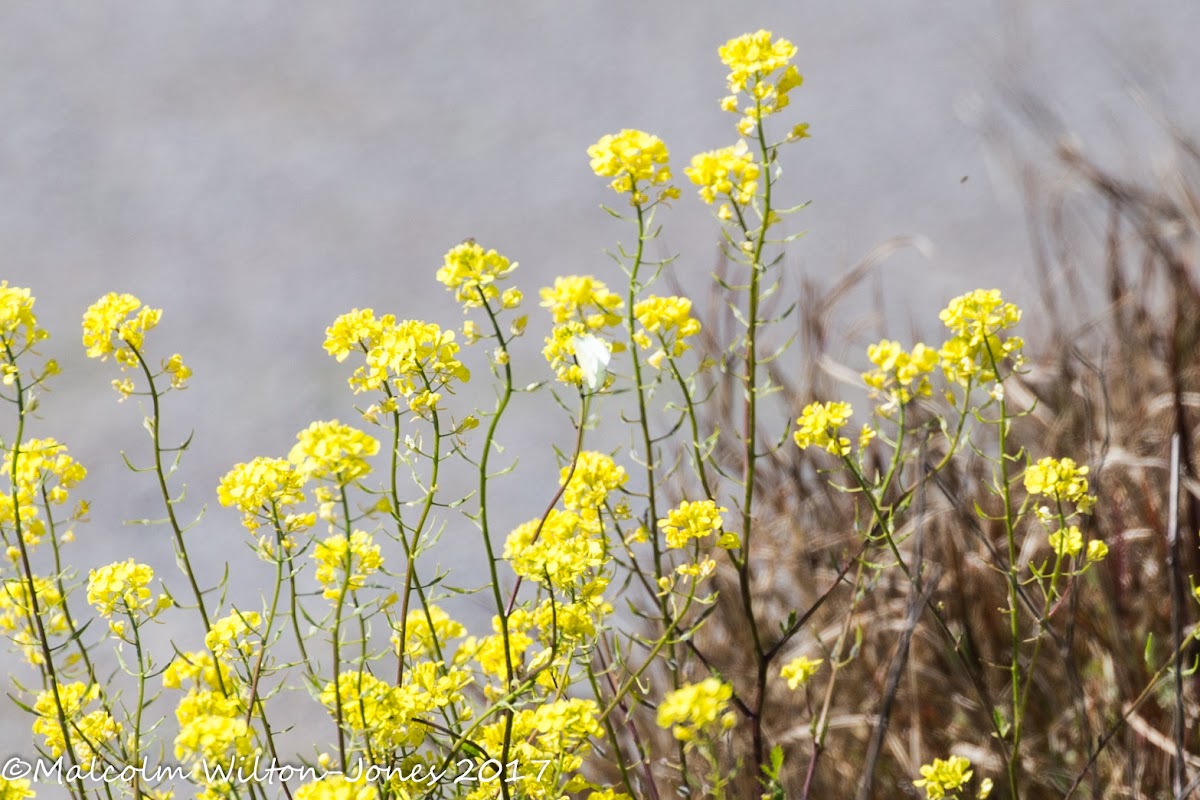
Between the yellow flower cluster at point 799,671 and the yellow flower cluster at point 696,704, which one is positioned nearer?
the yellow flower cluster at point 696,704

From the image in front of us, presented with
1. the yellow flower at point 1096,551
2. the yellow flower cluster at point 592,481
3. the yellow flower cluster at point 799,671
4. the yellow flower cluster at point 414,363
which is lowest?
the yellow flower cluster at point 799,671

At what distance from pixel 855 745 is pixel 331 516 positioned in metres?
1.20

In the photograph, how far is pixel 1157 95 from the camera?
2.97 metres

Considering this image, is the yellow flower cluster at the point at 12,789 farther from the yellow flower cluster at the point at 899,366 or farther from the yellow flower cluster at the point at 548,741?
the yellow flower cluster at the point at 899,366

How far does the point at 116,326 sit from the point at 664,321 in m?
0.56

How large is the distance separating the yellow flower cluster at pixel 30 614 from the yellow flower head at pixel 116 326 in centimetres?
28

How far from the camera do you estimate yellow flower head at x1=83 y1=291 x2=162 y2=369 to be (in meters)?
1.40

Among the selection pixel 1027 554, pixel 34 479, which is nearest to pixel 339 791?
pixel 34 479

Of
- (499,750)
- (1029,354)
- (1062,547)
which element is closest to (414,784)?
(499,750)

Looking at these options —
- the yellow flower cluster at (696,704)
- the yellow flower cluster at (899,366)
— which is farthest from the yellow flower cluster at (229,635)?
the yellow flower cluster at (899,366)

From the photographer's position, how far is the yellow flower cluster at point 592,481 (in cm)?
147

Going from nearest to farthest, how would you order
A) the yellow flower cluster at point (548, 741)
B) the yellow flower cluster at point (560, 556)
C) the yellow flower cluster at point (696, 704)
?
the yellow flower cluster at point (696, 704)
the yellow flower cluster at point (548, 741)
the yellow flower cluster at point (560, 556)

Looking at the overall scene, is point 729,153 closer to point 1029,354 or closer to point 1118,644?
point 1118,644

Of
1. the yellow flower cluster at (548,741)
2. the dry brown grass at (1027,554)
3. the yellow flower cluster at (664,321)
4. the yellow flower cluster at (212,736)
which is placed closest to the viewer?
the yellow flower cluster at (212,736)
